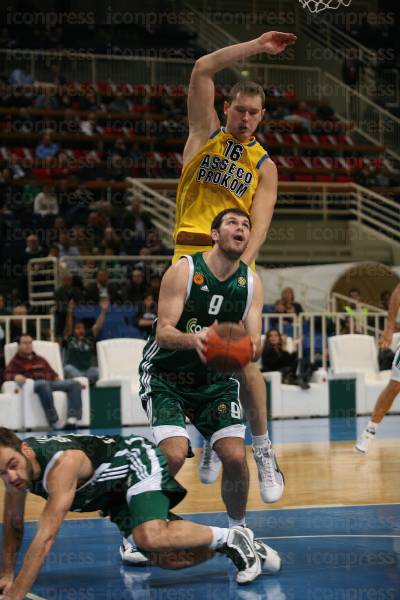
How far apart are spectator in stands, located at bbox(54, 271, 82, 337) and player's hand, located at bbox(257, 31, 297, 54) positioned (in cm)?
980

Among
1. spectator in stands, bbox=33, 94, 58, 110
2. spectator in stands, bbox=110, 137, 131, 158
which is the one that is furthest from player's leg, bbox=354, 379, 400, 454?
spectator in stands, bbox=33, 94, 58, 110

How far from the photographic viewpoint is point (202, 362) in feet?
19.4

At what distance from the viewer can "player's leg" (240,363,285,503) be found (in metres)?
6.60

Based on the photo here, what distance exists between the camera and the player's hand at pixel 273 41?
613cm

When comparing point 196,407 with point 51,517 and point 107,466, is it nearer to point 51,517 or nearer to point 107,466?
point 107,466

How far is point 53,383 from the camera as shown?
553 inches

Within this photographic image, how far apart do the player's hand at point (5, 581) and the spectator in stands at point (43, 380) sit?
8.65m

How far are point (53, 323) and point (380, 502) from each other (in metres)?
8.36

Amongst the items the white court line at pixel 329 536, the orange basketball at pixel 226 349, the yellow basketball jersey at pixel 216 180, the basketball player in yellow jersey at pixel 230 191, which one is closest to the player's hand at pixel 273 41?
the basketball player in yellow jersey at pixel 230 191

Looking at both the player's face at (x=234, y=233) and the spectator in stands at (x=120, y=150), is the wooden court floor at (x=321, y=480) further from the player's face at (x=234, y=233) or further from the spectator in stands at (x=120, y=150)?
the spectator in stands at (x=120, y=150)

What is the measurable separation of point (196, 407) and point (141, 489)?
0.89 meters

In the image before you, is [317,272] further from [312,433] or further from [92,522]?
[92,522]

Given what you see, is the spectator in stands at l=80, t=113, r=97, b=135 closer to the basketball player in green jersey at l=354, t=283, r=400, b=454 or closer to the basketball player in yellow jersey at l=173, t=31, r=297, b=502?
the basketball player in green jersey at l=354, t=283, r=400, b=454

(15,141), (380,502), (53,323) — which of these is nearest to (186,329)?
(380,502)
